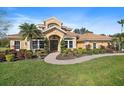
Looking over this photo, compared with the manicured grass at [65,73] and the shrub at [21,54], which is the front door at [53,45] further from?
the shrub at [21,54]

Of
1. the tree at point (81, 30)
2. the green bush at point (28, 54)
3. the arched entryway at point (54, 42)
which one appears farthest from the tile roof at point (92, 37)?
the green bush at point (28, 54)

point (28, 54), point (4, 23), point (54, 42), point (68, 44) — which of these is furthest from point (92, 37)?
point (4, 23)

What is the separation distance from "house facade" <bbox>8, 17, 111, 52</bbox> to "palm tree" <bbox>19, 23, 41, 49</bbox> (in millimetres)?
119

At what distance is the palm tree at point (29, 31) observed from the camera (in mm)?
13594

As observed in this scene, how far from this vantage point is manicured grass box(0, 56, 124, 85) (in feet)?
44.3

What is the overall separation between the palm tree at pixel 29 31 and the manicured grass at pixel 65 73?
842 millimetres

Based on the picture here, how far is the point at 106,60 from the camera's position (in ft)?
45.3

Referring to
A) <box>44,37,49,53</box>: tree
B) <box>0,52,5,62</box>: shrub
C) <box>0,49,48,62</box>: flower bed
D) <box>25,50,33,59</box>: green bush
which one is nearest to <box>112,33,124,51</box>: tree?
<box>44,37,49,53</box>: tree

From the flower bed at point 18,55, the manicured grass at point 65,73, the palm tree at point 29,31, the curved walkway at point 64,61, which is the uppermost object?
the palm tree at point 29,31

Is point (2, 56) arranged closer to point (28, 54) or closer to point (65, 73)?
point (28, 54)

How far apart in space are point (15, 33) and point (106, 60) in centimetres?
318

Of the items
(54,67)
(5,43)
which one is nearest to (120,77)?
(54,67)

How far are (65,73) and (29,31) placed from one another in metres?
1.84
